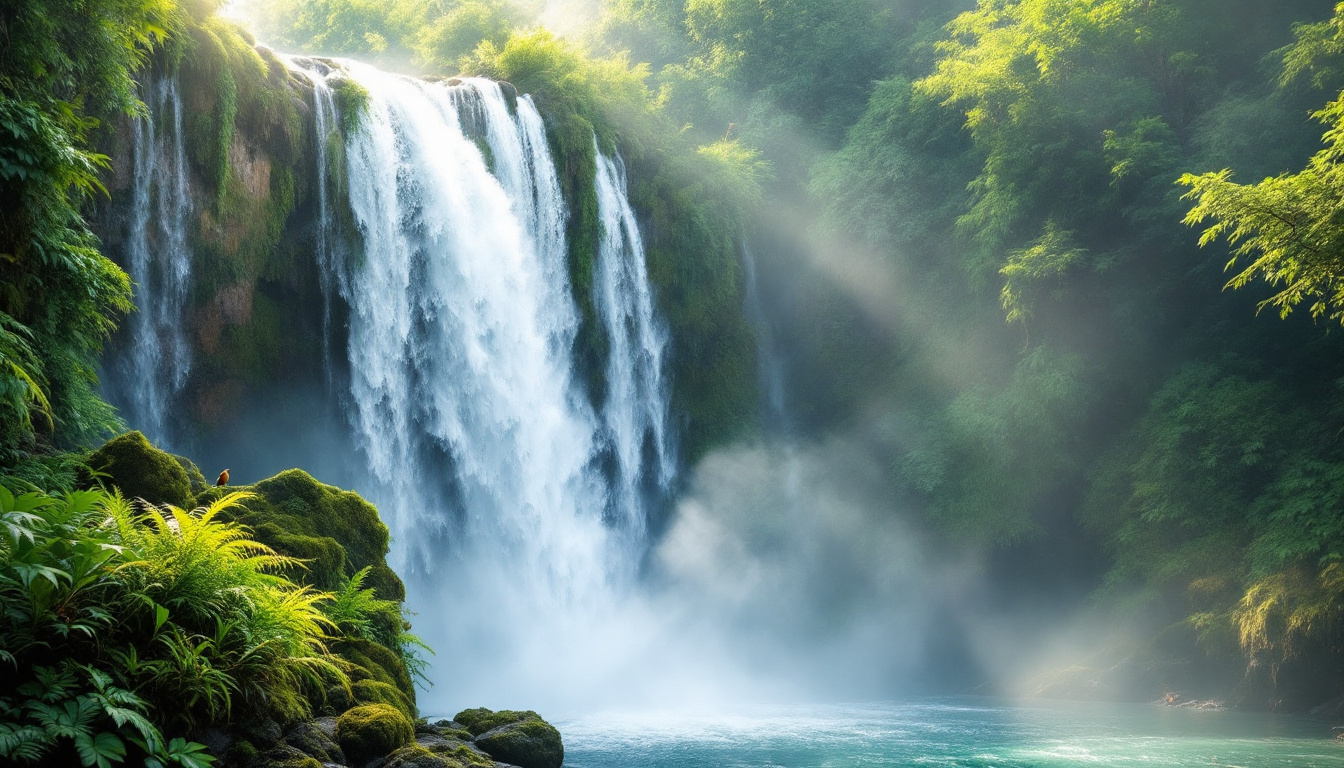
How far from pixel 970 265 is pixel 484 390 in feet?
44.1

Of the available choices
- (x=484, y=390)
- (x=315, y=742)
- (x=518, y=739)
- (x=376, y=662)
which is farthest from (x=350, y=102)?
(x=315, y=742)

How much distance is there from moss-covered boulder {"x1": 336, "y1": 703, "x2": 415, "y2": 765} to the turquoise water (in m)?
5.05

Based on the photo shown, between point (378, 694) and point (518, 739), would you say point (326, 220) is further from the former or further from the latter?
point (378, 694)

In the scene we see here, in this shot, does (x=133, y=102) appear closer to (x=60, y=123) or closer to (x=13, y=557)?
(x=60, y=123)

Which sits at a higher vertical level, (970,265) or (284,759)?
(970,265)

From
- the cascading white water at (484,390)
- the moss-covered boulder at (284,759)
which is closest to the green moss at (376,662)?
the moss-covered boulder at (284,759)

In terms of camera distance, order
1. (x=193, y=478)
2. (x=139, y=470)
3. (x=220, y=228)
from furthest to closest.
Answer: (x=220, y=228), (x=193, y=478), (x=139, y=470)

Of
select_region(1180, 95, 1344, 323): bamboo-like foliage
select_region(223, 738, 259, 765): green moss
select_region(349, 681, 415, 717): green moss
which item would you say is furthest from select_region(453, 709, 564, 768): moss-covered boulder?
select_region(1180, 95, 1344, 323): bamboo-like foliage

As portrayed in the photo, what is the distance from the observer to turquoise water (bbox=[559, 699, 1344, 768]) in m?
12.5

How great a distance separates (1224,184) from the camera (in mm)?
13602

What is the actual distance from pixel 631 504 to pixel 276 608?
1713 centimetres

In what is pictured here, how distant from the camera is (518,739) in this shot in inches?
355

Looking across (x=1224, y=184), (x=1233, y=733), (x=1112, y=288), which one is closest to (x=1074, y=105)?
(x=1112, y=288)

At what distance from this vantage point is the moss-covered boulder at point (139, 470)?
8109 mm
